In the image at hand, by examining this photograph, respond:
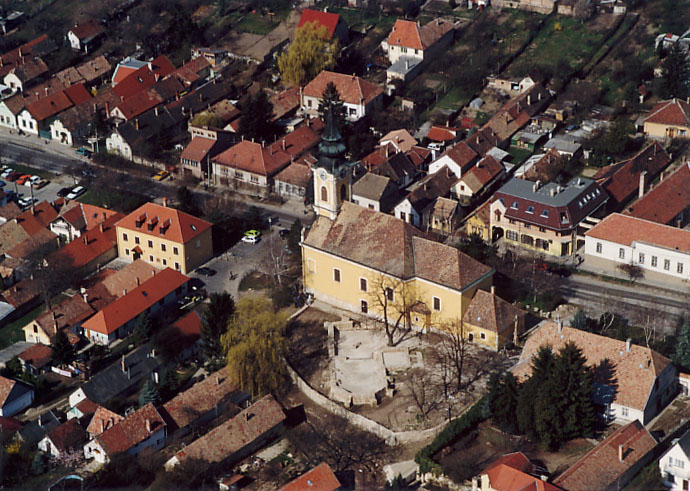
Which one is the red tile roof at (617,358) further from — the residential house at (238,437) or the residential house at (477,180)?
the residential house at (477,180)

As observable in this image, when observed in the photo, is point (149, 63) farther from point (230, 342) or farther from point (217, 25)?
point (230, 342)

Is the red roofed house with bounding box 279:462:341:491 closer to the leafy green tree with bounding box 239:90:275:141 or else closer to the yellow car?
the yellow car

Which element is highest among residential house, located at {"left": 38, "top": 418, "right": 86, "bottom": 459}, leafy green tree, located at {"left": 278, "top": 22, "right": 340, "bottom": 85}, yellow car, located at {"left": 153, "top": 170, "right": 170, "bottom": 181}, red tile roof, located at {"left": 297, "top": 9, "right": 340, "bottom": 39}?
red tile roof, located at {"left": 297, "top": 9, "right": 340, "bottom": 39}

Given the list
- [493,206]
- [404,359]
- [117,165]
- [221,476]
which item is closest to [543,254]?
[493,206]

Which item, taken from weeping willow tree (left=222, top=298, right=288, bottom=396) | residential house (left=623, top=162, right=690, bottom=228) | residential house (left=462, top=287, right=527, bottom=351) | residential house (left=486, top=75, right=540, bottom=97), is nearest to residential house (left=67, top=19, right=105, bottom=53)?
residential house (left=486, top=75, right=540, bottom=97)

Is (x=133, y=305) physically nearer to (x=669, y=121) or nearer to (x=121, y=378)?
(x=121, y=378)

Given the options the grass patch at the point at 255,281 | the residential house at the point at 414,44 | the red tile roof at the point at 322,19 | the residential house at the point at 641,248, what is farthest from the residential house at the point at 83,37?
the residential house at the point at 641,248
